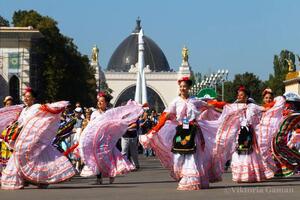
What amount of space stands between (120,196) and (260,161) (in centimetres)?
367

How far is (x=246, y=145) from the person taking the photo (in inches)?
616

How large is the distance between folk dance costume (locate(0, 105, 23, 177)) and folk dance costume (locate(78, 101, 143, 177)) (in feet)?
4.52

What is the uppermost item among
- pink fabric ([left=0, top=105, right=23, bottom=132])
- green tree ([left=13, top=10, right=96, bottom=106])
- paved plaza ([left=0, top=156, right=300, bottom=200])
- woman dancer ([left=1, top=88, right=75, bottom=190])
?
green tree ([left=13, top=10, right=96, bottom=106])

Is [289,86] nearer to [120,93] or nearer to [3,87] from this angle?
[3,87]

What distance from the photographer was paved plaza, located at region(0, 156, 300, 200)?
12.5 meters

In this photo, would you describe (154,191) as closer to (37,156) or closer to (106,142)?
(37,156)

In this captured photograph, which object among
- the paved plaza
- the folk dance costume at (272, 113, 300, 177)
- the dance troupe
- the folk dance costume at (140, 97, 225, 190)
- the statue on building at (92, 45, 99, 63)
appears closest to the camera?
the paved plaza

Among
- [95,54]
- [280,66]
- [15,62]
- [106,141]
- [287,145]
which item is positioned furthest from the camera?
[95,54]

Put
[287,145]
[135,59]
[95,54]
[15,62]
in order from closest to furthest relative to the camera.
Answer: [287,145], [15,62], [95,54], [135,59]

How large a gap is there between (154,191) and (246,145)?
257cm

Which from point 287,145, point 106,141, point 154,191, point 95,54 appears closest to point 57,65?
point 106,141

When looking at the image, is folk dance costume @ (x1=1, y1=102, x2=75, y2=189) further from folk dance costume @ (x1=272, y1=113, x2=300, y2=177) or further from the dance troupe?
folk dance costume @ (x1=272, y1=113, x2=300, y2=177)

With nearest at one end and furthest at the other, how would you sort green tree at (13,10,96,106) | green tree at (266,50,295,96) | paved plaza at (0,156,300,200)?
paved plaza at (0,156,300,200), green tree at (13,10,96,106), green tree at (266,50,295,96)

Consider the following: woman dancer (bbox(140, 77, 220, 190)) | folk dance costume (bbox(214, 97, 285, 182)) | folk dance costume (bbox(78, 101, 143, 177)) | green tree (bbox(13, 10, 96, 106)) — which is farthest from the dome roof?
woman dancer (bbox(140, 77, 220, 190))
